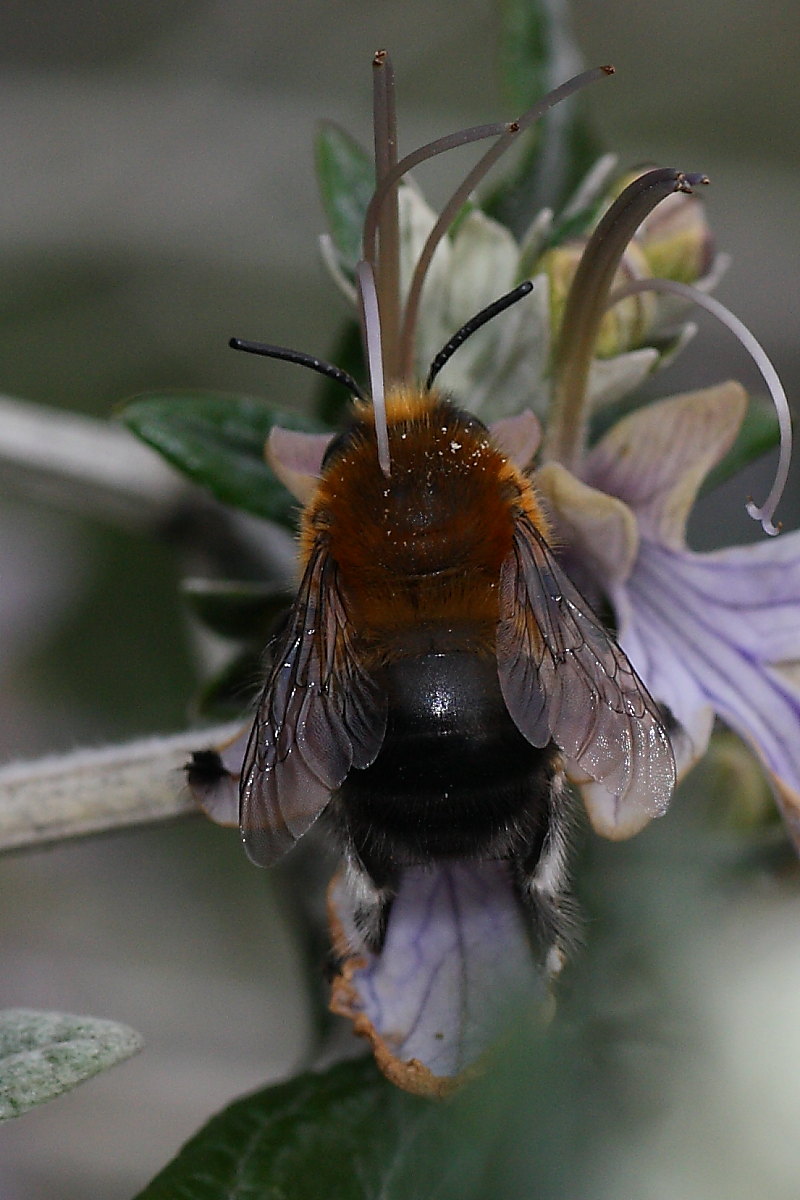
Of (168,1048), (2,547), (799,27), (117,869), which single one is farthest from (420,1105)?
(799,27)

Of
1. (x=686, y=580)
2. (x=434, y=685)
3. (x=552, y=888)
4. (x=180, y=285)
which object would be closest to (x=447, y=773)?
(x=434, y=685)

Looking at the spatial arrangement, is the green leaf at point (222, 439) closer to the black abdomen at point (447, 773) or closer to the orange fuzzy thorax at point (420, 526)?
the orange fuzzy thorax at point (420, 526)

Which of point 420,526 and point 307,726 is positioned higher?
point 420,526

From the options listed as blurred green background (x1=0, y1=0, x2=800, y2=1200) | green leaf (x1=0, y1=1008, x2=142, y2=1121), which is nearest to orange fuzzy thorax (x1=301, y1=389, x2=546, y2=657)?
green leaf (x1=0, y1=1008, x2=142, y2=1121)

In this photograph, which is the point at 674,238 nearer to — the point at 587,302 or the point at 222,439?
the point at 587,302

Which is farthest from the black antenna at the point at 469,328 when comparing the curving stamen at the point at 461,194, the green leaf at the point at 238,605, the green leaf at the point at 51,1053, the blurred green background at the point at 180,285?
the blurred green background at the point at 180,285

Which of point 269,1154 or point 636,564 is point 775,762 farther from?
point 269,1154

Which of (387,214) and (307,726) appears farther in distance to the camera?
(387,214)

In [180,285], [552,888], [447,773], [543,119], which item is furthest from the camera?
[180,285]
